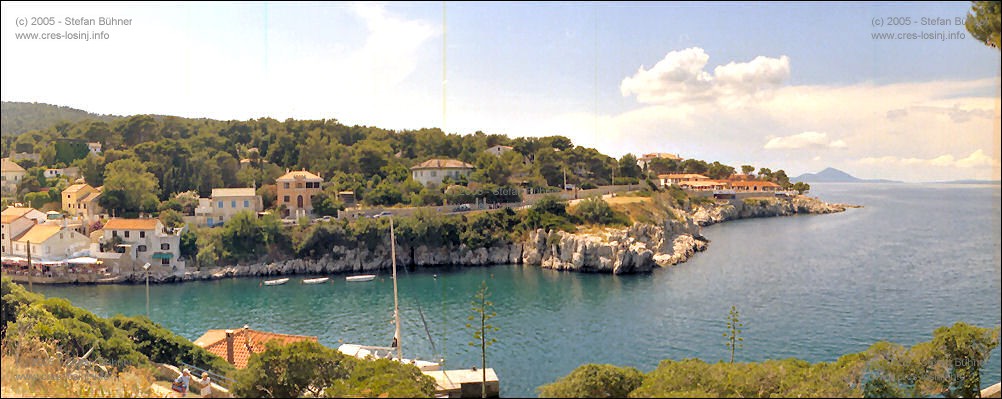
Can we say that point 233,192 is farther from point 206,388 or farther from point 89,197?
point 206,388

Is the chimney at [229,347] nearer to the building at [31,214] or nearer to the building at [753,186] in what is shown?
the building at [31,214]

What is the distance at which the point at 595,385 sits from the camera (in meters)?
7.70

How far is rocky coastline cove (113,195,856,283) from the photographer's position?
101 feet

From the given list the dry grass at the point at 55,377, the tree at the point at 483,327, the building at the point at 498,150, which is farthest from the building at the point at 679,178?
the dry grass at the point at 55,377

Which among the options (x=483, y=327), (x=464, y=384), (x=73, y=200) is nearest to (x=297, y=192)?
(x=73, y=200)

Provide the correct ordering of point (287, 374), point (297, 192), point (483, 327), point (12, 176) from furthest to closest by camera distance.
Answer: point (297, 192) → point (12, 176) → point (483, 327) → point (287, 374)

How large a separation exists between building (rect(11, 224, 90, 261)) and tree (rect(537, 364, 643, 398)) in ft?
98.7

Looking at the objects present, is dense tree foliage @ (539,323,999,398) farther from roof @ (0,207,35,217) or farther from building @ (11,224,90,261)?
roof @ (0,207,35,217)

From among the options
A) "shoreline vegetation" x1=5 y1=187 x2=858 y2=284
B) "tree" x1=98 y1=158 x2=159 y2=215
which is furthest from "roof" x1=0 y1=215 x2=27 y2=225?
"tree" x1=98 y1=158 x2=159 y2=215

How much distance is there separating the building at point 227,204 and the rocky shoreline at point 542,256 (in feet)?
16.7

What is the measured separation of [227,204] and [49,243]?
8.65 meters

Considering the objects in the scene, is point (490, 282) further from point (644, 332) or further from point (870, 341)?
point (870, 341)

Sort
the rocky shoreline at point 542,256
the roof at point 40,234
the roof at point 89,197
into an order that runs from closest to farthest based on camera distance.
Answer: the roof at point 40,234, the rocky shoreline at point 542,256, the roof at point 89,197

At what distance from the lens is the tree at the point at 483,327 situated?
40.7ft
